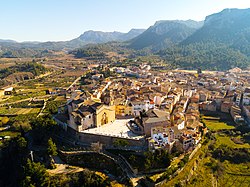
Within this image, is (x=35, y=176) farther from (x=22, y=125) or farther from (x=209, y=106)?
(x=209, y=106)

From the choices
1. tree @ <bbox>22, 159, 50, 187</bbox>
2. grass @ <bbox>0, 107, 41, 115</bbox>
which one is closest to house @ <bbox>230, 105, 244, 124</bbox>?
tree @ <bbox>22, 159, 50, 187</bbox>

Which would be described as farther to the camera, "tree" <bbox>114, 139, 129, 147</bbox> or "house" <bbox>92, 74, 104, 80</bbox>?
"house" <bbox>92, 74, 104, 80</bbox>

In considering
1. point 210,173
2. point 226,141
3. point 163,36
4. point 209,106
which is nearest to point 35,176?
point 210,173

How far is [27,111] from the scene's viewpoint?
46.2 metres

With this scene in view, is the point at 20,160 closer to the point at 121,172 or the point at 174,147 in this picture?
the point at 121,172

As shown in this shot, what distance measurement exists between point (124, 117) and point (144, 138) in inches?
273

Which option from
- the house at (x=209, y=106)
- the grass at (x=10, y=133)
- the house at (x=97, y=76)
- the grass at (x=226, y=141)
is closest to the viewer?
the grass at (x=226, y=141)

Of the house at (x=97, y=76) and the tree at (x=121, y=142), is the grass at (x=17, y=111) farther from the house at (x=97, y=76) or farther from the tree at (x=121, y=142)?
the tree at (x=121, y=142)

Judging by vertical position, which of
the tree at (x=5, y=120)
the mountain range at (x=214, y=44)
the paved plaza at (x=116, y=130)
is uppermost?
the mountain range at (x=214, y=44)

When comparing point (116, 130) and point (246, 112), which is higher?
point (116, 130)

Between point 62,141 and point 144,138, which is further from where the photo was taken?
point 62,141

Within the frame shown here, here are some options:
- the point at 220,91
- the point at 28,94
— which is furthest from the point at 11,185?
the point at 220,91

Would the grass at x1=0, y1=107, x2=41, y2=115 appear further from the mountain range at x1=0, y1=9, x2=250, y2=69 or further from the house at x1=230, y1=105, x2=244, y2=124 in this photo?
the mountain range at x1=0, y1=9, x2=250, y2=69

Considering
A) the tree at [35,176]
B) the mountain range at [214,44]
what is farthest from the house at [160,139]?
the mountain range at [214,44]
